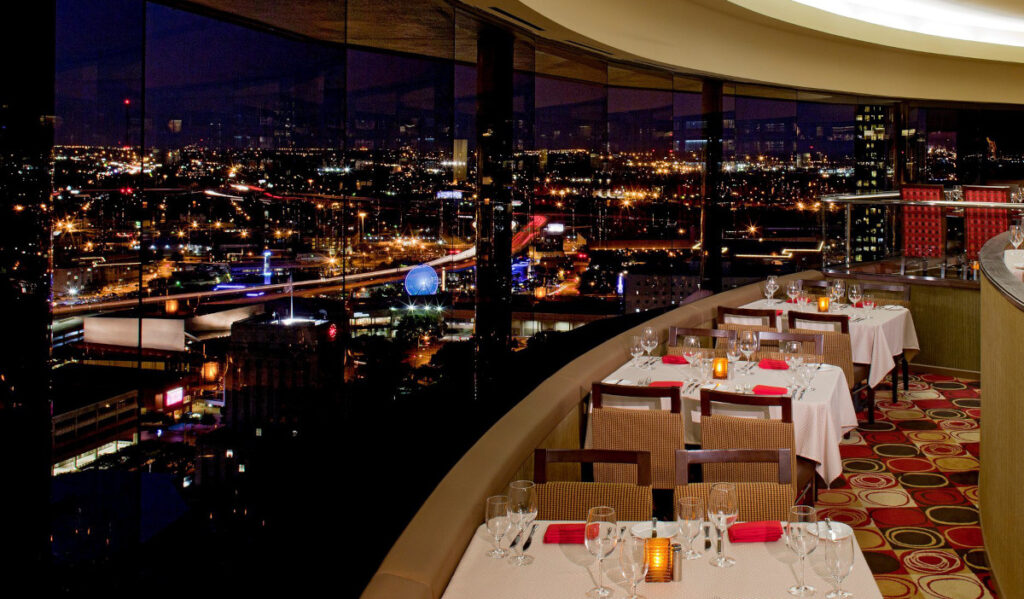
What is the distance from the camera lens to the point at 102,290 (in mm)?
3652

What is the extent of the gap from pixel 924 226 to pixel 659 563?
8186 millimetres

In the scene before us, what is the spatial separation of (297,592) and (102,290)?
1.71m

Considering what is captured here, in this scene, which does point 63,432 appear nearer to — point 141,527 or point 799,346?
point 141,527

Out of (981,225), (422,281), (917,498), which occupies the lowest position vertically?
(917,498)

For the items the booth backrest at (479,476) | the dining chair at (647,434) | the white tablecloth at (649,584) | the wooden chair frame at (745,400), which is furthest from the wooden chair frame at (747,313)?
the white tablecloth at (649,584)

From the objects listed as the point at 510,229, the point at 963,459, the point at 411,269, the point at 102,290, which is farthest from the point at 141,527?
the point at 963,459

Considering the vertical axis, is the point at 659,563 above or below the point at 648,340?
below

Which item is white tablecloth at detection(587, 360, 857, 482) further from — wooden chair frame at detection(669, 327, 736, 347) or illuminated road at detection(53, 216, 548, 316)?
illuminated road at detection(53, 216, 548, 316)

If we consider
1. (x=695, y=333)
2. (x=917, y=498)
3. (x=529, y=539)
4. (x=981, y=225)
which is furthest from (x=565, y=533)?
(x=981, y=225)

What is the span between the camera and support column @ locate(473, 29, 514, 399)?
7363 mm

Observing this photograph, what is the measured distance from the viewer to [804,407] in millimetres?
4219

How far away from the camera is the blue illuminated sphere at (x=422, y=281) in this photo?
6.78 meters

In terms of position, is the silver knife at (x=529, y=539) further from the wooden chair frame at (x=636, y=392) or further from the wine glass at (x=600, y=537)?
the wooden chair frame at (x=636, y=392)

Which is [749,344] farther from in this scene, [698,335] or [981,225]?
[981,225]
